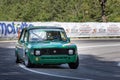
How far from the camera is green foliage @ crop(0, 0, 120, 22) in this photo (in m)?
72.4

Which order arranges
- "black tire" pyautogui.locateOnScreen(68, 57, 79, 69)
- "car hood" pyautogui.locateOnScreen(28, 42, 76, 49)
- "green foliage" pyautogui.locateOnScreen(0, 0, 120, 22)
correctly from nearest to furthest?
"car hood" pyautogui.locateOnScreen(28, 42, 76, 49)
"black tire" pyautogui.locateOnScreen(68, 57, 79, 69)
"green foliage" pyautogui.locateOnScreen(0, 0, 120, 22)

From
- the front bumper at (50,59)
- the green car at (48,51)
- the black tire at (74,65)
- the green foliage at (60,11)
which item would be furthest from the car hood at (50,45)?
the green foliage at (60,11)

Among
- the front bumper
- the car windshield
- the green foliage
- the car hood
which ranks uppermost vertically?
the car windshield

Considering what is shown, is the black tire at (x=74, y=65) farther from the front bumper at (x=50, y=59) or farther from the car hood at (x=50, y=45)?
the car hood at (x=50, y=45)

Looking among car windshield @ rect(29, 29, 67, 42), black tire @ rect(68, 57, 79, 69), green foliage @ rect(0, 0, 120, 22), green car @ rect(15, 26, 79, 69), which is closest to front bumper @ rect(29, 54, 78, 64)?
green car @ rect(15, 26, 79, 69)

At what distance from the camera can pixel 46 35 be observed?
17.9m

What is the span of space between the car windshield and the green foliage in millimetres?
49902

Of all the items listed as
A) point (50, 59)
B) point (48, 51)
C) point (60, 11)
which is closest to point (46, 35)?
point (48, 51)

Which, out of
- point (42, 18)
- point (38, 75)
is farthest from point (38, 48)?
point (42, 18)

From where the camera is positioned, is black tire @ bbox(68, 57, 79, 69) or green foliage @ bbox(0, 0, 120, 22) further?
green foliage @ bbox(0, 0, 120, 22)

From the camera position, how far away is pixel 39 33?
18.0 meters

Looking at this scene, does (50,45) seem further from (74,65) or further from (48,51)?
(74,65)

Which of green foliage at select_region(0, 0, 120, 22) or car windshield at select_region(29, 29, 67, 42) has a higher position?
car windshield at select_region(29, 29, 67, 42)

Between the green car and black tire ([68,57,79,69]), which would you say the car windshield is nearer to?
the green car
